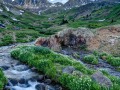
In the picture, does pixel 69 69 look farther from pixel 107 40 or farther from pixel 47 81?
pixel 107 40

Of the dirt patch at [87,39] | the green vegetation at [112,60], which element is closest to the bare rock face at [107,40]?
the dirt patch at [87,39]

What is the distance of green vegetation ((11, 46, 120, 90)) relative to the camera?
18.4 m

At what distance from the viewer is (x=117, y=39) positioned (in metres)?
40.5

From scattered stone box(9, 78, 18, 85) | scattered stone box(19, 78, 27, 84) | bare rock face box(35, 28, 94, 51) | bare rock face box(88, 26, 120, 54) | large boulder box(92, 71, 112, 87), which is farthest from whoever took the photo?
bare rock face box(35, 28, 94, 51)

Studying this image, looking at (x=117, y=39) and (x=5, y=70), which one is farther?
(x=117, y=39)

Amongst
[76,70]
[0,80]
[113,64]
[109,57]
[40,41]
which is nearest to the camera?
[0,80]

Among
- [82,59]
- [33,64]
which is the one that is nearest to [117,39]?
[82,59]

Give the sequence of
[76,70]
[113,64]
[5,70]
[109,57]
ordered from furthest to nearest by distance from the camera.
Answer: [109,57] < [113,64] < [5,70] < [76,70]

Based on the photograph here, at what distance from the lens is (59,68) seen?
21750 mm

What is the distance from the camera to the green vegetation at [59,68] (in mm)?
18391

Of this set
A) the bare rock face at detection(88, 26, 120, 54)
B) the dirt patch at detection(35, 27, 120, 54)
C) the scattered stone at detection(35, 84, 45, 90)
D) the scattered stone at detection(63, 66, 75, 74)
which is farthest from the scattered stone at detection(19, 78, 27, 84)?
the bare rock face at detection(88, 26, 120, 54)

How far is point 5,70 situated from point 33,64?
216cm

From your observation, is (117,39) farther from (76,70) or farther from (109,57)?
(76,70)

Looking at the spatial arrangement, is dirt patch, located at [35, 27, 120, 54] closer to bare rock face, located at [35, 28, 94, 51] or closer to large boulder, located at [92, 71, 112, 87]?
bare rock face, located at [35, 28, 94, 51]
